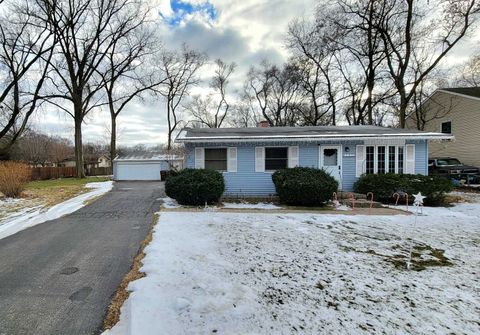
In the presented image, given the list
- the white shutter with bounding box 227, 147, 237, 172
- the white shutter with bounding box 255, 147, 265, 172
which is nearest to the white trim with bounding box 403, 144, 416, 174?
the white shutter with bounding box 255, 147, 265, 172

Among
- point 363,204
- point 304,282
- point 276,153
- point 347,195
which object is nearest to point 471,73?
point 347,195

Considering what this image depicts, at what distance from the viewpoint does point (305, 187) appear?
1066 centimetres

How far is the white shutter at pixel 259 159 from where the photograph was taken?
1290 centimetres

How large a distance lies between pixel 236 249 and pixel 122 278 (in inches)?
82.8

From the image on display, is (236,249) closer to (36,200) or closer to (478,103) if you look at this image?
(36,200)

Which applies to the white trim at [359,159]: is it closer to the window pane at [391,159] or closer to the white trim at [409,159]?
the window pane at [391,159]

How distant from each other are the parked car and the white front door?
30.2ft

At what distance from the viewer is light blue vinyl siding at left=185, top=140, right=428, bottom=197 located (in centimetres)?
1290

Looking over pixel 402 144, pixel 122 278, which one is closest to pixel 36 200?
pixel 122 278

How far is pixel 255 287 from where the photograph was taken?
3.96 metres

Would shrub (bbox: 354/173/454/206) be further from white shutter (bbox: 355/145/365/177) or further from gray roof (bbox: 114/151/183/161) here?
gray roof (bbox: 114/151/183/161)

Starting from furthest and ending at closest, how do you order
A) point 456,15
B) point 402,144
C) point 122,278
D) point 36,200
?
1. point 456,15
2. point 402,144
3. point 36,200
4. point 122,278

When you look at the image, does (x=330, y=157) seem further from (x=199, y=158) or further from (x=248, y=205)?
(x=199, y=158)

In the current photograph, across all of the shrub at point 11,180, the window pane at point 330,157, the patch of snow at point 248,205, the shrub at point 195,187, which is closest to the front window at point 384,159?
the window pane at point 330,157
